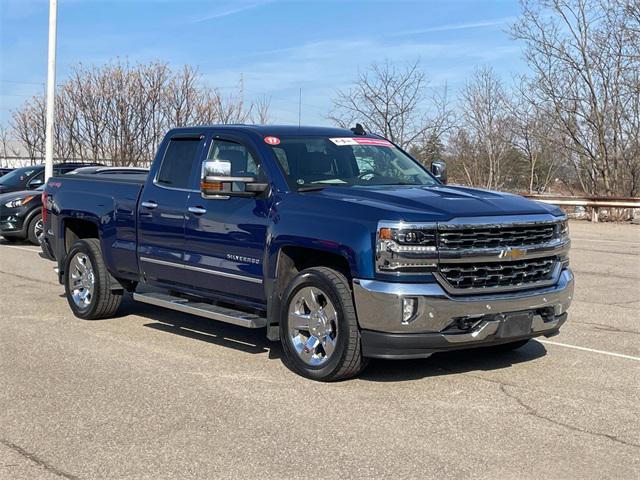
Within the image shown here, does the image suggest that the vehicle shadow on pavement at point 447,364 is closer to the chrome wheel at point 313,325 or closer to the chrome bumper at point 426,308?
Answer: the chrome wheel at point 313,325

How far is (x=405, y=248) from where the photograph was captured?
18.9 feet

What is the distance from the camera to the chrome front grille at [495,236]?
587cm

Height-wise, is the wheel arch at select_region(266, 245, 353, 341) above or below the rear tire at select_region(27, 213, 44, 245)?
above

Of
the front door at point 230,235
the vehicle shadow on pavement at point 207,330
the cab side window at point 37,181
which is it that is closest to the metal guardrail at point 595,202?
the cab side window at point 37,181

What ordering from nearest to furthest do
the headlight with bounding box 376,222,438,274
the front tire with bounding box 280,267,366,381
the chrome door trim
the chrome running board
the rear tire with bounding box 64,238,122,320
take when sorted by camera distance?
the headlight with bounding box 376,222,438,274, the front tire with bounding box 280,267,366,381, the chrome running board, the chrome door trim, the rear tire with bounding box 64,238,122,320

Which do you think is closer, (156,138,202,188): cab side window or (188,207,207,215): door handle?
(188,207,207,215): door handle

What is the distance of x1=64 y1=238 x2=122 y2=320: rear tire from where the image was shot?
870cm

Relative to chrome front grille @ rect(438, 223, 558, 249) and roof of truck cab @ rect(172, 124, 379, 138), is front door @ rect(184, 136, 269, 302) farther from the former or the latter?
chrome front grille @ rect(438, 223, 558, 249)

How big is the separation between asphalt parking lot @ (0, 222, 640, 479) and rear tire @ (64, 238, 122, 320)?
0.27 metres

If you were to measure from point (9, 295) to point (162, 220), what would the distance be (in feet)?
12.3

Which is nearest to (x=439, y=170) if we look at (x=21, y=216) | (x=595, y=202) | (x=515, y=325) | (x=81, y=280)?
(x=515, y=325)

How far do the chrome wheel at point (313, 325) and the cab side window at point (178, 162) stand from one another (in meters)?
1.90

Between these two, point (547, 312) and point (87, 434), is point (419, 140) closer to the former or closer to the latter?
point (547, 312)

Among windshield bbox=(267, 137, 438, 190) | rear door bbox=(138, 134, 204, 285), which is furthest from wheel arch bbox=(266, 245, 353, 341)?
rear door bbox=(138, 134, 204, 285)
